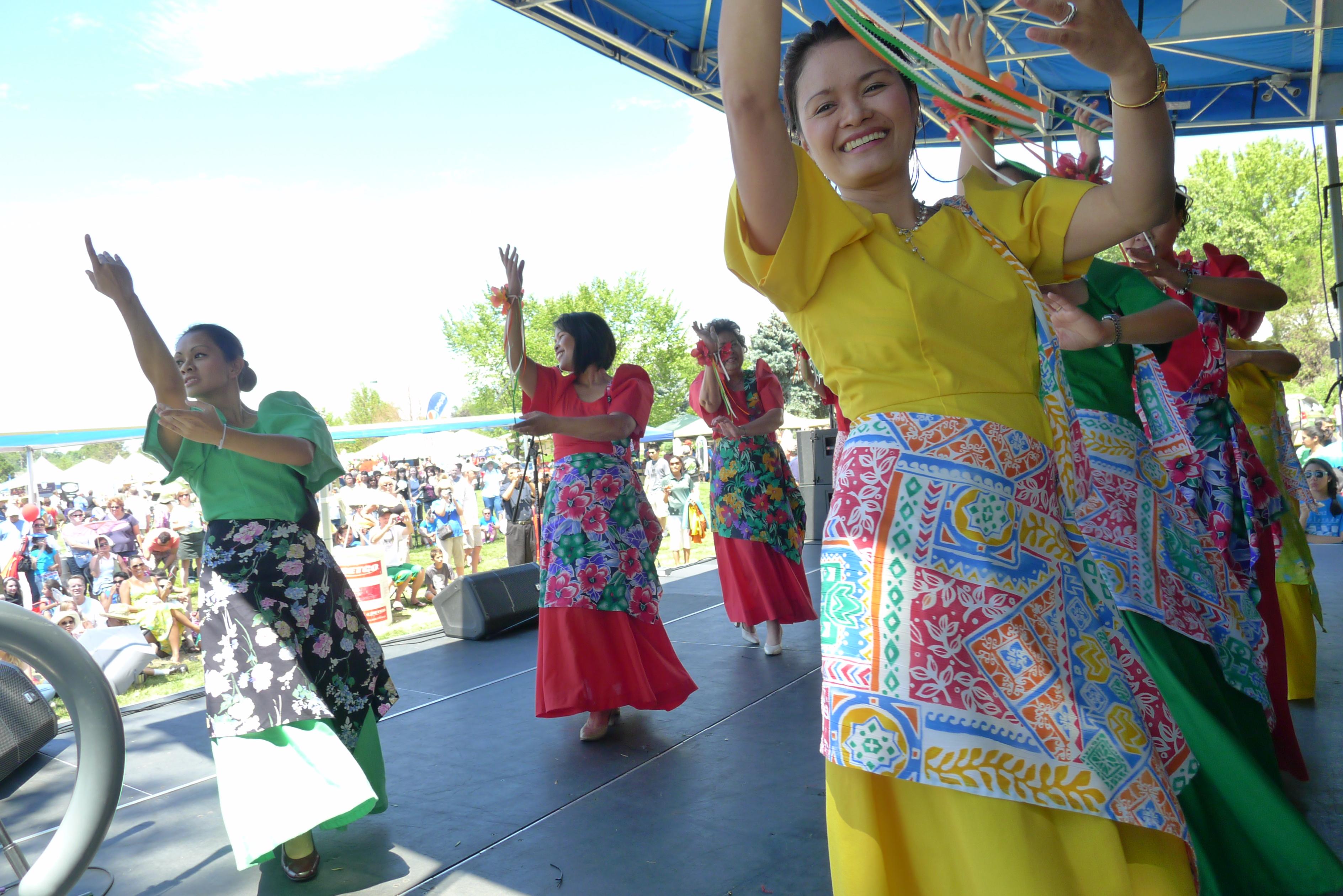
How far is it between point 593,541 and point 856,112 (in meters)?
2.49

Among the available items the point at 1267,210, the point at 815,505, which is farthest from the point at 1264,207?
the point at 815,505

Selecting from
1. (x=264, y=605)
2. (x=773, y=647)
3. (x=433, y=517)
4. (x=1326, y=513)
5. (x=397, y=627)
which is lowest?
(x=397, y=627)

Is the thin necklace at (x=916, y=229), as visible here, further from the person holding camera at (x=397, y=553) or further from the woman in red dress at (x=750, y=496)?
the person holding camera at (x=397, y=553)

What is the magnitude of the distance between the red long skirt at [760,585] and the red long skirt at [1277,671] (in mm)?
2308

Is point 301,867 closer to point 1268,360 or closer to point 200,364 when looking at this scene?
point 200,364

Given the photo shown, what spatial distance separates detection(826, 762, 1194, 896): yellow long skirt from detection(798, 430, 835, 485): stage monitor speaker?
8.94 meters

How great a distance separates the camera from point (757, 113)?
1.10 meters

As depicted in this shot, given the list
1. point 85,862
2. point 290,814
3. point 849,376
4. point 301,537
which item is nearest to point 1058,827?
point 849,376

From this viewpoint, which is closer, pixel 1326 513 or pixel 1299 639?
pixel 1299 639

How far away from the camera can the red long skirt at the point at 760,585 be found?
486 centimetres

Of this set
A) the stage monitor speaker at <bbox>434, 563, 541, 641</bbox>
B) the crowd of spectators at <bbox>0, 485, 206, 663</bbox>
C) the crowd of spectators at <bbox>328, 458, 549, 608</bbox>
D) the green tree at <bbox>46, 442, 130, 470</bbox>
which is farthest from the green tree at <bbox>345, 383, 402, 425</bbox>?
the stage monitor speaker at <bbox>434, 563, 541, 641</bbox>

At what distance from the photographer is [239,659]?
2455 millimetres

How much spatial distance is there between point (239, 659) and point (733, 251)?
1943 millimetres

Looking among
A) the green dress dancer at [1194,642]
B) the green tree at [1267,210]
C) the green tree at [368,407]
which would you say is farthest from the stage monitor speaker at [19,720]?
the green tree at [368,407]
